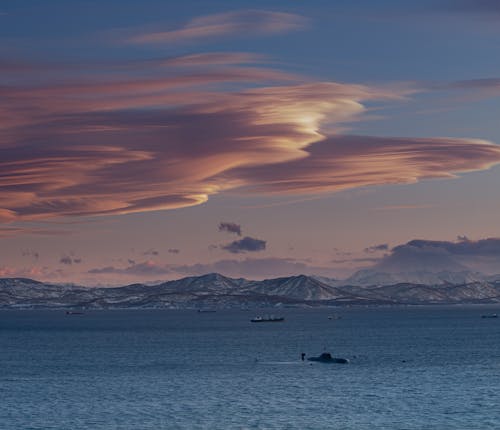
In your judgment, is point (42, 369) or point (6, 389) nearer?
point (6, 389)

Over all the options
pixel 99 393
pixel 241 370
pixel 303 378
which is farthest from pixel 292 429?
pixel 241 370

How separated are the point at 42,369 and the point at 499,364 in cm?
8912

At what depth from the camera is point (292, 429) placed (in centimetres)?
10531

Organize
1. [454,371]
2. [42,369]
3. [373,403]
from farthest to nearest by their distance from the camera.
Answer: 1. [42,369]
2. [454,371]
3. [373,403]

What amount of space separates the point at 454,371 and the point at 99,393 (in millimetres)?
66780

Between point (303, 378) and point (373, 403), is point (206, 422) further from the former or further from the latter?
point (303, 378)

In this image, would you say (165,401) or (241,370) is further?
(241,370)

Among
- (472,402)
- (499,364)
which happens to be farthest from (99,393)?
(499,364)

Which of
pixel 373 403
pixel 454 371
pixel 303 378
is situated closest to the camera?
pixel 373 403

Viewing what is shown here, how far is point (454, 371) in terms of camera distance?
172 meters

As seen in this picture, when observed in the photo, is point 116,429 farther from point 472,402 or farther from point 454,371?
point 454,371

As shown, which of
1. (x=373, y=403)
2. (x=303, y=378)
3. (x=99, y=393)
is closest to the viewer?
(x=373, y=403)

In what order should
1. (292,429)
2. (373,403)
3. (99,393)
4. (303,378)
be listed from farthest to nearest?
(303,378) → (99,393) → (373,403) → (292,429)

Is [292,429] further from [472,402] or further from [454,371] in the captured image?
[454,371]
